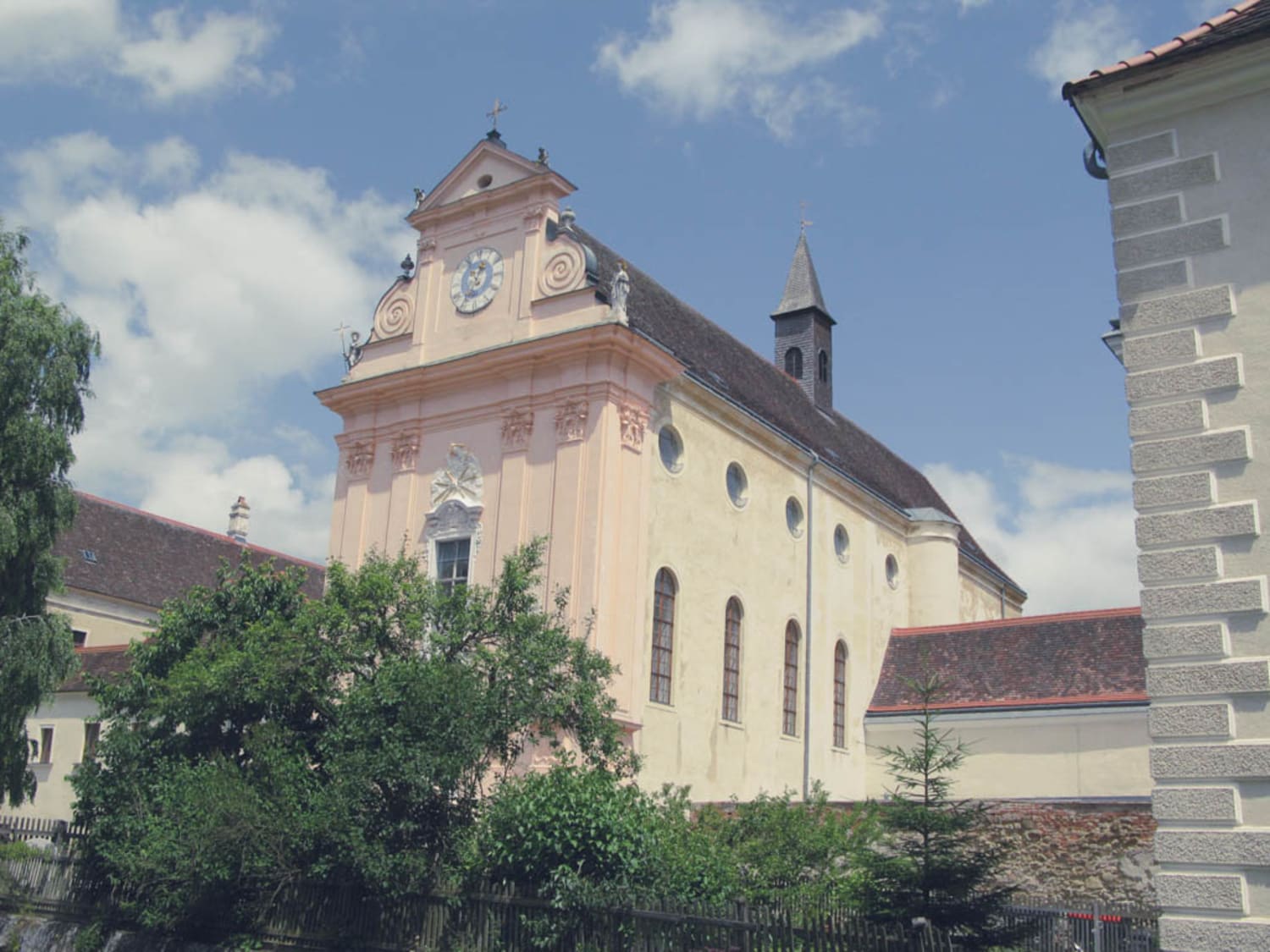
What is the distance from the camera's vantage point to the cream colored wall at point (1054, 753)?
95.1ft

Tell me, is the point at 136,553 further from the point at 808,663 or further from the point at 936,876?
the point at 936,876

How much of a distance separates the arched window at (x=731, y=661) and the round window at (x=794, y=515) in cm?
337

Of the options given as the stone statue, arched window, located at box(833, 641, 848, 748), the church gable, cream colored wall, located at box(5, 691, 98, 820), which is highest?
the church gable

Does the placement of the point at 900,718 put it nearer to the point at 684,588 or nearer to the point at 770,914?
the point at 684,588

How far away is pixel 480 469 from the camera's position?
92.2 ft

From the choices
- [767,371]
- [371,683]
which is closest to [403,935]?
[371,683]

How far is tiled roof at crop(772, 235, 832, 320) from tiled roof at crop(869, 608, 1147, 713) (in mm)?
13233

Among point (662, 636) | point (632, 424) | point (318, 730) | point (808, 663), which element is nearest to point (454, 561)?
point (662, 636)

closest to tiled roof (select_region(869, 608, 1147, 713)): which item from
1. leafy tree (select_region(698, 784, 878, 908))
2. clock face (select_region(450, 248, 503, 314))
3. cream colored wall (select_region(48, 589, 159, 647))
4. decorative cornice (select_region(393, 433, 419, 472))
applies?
leafy tree (select_region(698, 784, 878, 908))

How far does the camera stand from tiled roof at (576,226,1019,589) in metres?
30.6

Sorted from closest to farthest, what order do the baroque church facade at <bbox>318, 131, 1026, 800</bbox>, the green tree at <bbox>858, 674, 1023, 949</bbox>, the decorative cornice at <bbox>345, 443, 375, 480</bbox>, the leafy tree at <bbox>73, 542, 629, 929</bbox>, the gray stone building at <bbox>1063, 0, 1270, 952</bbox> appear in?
the gray stone building at <bbox>1063, 0, 1270, 952</bbox> → the green tree at <bbox>858, 674, 1023, 949</bbox> → the leafy tree at <bbox>73, 542, 629, 929</bbox> → the baroque church facade at <bbox>318, 131, 1026, 800</bbox> → the decorative cornice at <bbox>345, 443, 375, 480</bbox>

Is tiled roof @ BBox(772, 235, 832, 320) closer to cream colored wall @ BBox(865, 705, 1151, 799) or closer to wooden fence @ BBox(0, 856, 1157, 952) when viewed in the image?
cream colored wall @ BBox(865, 705, 1151, 799)

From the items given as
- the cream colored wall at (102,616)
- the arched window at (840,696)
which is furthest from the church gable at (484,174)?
the cream colored wall at (102,616)

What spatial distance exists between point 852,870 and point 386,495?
15.2 meters
